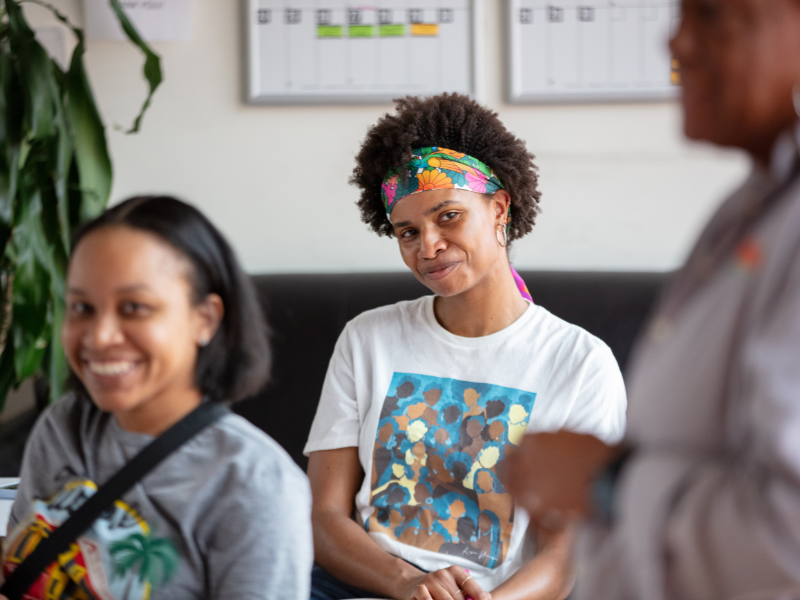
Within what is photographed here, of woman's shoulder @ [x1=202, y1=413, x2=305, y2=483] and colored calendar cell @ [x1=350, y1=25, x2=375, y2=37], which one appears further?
colored calendar cell @ [x1=350, y1=25, x2=375, y2=37]

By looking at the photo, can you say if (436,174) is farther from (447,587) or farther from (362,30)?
(362,30)

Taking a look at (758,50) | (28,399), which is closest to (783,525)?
(758,50)

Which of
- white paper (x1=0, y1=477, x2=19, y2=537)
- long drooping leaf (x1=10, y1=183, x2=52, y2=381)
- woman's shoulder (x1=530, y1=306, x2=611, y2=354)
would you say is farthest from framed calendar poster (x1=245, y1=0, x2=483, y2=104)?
white paper (x1=0, y1=477, x2=19, y2=537)

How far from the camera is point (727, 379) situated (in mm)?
584

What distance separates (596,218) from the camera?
2305 mm

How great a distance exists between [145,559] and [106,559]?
2.1 inches

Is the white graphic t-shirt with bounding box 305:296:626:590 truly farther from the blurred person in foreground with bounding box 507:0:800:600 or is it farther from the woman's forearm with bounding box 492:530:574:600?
the blurred person in foreground with bounding box 507:0:800:600

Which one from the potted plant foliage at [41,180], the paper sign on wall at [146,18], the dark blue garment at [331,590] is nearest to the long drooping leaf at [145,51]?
the potted plant foliage at [41,180]

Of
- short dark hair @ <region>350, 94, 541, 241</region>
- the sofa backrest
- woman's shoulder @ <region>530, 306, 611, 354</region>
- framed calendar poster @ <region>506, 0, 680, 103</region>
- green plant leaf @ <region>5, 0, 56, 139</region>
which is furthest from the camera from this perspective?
framed calendar poster @ <region>506, 0, 680, 103</region>

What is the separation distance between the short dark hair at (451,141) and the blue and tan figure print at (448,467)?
48 centimetres

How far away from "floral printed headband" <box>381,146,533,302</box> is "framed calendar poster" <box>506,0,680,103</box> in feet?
2.53

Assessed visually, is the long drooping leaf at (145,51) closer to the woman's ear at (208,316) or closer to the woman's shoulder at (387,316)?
the woman's shoulder at (387,316)

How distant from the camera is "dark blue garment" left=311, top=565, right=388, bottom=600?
144 centimetres

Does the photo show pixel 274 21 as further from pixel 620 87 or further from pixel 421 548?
pixel 421 548
